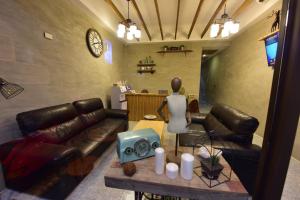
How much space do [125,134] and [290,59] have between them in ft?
3.18

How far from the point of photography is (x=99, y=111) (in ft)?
9.65

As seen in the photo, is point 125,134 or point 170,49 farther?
point 170,49

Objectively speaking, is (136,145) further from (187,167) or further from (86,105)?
(86,105)

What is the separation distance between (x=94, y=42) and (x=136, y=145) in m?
3.14

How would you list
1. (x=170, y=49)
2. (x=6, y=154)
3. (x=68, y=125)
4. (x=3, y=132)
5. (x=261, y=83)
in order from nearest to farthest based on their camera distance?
(x=6, y=154), (x=3, y=132), (x=68, y=125), (x=261, y=83), (x=170, y=49)

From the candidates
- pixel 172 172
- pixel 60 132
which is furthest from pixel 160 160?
pixel 60 132

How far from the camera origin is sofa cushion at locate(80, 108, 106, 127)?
98.7 inches

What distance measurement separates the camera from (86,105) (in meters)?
2.66

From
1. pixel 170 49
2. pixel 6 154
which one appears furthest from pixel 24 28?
pixel 170 49

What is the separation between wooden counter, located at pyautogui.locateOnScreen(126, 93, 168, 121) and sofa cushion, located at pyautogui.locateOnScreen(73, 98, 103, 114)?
4.19 feet

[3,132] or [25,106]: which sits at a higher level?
[25,106]

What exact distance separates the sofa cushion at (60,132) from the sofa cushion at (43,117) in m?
0.06

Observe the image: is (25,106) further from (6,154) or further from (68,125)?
(6,154)

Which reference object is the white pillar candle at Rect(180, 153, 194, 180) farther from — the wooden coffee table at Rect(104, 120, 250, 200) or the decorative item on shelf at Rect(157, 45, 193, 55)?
the decorative item on shelf at Rect(157, 45, 193, 55)
